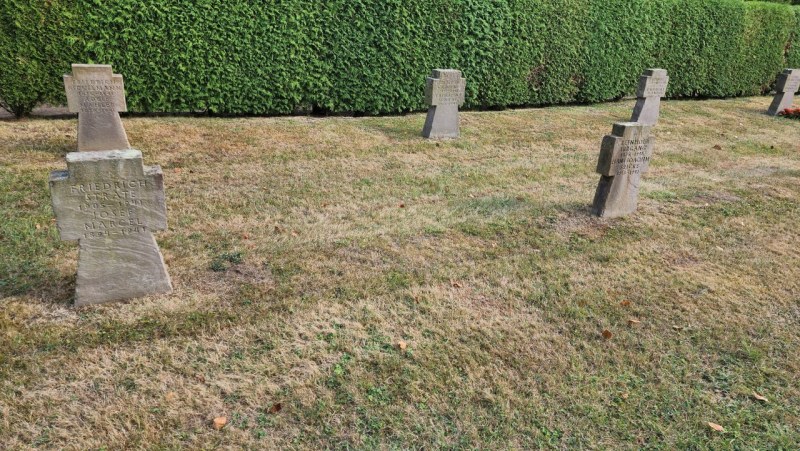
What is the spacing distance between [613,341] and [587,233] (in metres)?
2.05

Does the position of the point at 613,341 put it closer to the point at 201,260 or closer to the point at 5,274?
the point at 201,260

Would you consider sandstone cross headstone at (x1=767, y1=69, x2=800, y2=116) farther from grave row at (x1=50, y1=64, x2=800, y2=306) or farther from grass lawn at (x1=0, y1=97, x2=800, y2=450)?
grave row at (x1=50, y1=64, x2=800, y2=306)

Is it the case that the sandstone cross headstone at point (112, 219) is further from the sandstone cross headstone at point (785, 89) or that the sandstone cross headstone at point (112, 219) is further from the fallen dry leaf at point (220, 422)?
the sandstone cross headstone at point (785, 89)

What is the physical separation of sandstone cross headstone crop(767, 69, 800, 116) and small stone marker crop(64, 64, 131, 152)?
16.3 m

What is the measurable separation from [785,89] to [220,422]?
675 inches

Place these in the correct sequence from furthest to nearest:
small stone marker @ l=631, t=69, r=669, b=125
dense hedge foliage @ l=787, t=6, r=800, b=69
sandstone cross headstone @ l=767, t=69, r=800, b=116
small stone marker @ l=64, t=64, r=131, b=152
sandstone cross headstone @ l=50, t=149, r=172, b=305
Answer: dense hedge foliage @ l=787, t=6, r=800, b=69
sandstone cross headstone @ l=767, t=69, r=800, b=116
small stone marker @ l=631, t=69, r=669, b=125
small stone marker @ l=64, t=64, r=131, b=152
sandstone cross headstone @ l=50, t=149, r=172, b=305

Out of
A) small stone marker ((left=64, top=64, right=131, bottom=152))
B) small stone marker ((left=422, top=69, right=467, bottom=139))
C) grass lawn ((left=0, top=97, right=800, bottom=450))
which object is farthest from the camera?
small stone marker ((left=422, top=69, right=467, bottom=139))

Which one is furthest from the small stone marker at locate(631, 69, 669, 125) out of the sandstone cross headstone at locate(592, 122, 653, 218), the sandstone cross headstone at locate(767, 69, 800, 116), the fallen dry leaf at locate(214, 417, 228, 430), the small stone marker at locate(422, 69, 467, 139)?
the fallen dry leaf at locate(214, 417, 228, 430)

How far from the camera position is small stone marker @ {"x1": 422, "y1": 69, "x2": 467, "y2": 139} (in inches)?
371

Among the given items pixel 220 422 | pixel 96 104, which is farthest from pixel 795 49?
pixel 220 422

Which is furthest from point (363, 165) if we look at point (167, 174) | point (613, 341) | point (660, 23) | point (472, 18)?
point (660, 23)

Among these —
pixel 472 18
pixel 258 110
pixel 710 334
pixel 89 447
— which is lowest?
pixel 89 447

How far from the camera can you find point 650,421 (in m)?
3.11

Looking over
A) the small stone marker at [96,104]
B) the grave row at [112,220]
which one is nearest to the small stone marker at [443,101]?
the small stone marker at [96,104]
